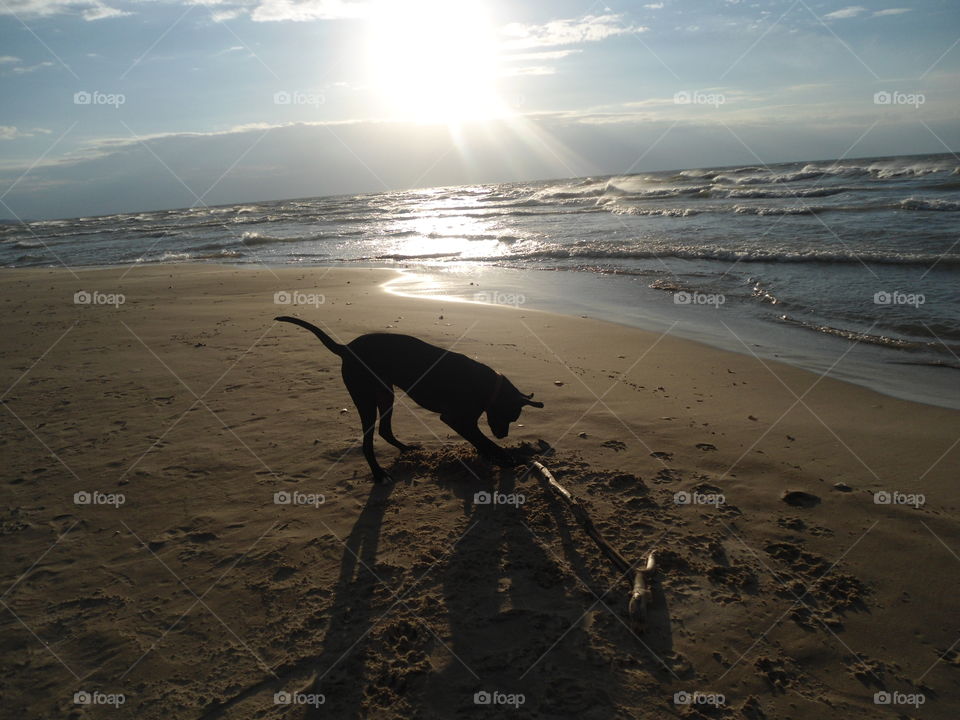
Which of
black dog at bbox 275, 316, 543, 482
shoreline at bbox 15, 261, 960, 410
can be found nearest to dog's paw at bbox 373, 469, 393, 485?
black dog at bbox 275, 316, 543, 482

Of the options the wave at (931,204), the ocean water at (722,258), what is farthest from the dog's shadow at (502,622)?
the wave at (931,204)

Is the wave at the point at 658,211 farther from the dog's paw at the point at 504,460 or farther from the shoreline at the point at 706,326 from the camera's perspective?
the dog's paw at the point at 504,460

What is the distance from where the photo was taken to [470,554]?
12.1ft

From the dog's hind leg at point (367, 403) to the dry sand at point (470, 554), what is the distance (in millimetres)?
147

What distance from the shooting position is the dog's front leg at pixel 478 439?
457 cm

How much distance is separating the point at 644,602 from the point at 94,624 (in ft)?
10.3

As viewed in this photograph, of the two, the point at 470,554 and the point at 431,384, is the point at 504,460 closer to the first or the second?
the point at 431,384

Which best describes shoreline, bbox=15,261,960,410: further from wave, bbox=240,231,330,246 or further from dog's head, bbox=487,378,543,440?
wave, bbox=240,231,330,246

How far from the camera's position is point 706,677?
2785 mm

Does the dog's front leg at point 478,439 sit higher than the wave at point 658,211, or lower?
lower

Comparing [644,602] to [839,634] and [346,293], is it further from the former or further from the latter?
[346,293]

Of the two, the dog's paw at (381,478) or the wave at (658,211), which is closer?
the dog's paw at (381,478)

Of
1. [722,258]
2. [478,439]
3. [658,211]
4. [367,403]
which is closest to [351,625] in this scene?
[478,439]

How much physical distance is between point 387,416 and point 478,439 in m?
0.95
